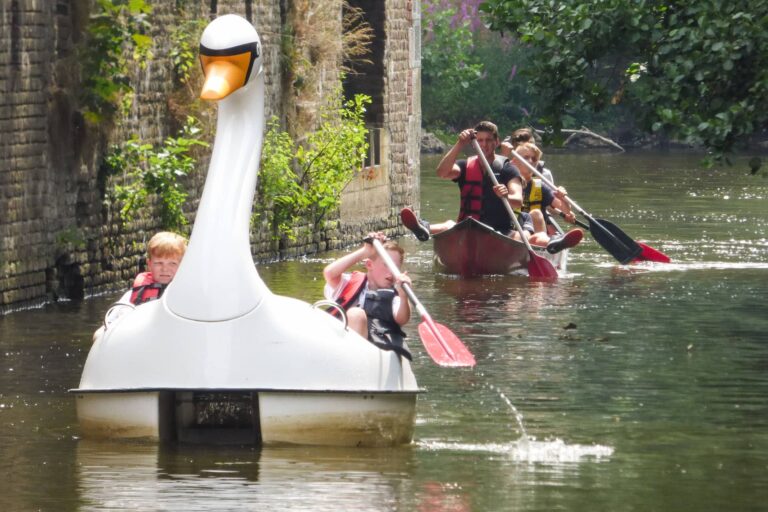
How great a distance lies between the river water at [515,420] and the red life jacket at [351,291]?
2.78ft

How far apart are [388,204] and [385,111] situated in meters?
1.25

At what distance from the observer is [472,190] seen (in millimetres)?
21141

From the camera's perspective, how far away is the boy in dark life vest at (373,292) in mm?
11547

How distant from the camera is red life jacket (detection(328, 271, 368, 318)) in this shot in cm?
1167

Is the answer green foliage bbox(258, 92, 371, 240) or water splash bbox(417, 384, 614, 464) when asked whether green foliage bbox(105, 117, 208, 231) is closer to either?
green foliage bbox(258, 92, 371, 240)

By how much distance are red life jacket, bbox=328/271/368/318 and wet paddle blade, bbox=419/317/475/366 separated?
1.49 ft

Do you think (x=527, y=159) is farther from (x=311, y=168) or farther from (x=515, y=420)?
(x=515, y=420)

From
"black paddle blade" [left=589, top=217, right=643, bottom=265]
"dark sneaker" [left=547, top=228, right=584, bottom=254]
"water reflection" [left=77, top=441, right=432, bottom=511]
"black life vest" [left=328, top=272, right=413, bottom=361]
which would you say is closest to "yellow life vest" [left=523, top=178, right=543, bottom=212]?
"black paddle blade" [left=589, top=217, right=643, bottom=265]

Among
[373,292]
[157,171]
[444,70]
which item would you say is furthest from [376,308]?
[444,70]

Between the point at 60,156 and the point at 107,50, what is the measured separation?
39.8 inches

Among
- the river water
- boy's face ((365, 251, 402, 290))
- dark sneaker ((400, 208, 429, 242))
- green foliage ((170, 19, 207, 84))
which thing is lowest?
the river water

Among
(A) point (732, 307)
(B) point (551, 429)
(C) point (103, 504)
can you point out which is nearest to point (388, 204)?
(A) point (732, 307)

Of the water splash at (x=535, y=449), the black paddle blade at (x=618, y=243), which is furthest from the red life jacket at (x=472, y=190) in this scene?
the water splash at (x=535, y=449)

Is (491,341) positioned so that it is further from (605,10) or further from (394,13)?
(394,13)
